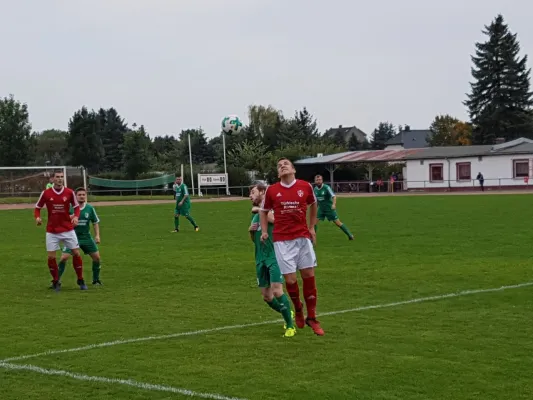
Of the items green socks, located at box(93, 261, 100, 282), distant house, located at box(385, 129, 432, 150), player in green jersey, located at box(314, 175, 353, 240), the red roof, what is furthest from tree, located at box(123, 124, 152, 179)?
green socks, located at box(93, 261, 100, 282)

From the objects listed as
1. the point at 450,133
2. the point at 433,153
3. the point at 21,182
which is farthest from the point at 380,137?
the point at 21,182

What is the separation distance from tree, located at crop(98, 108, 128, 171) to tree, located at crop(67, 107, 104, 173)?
115 inches

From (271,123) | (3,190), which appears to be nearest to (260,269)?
(3,190)

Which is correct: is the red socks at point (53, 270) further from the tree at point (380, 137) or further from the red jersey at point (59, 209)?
the tree at point (380, 137)

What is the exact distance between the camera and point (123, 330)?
32.4 feet

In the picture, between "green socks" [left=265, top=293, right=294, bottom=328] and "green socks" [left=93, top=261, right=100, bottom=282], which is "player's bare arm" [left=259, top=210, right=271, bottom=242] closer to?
"green socks" [left=265, top=293, right=294, bottom=328]

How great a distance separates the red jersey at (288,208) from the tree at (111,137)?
80960mm

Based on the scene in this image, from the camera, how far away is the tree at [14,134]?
88.2m

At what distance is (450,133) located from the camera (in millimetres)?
107688

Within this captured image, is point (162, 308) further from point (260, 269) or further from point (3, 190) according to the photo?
point (3, 190)

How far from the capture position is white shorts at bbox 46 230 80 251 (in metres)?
13.6

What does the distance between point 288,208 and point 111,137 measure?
114 m

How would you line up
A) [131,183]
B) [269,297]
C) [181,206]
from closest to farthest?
[269,297]
[181,206]
[131,183]

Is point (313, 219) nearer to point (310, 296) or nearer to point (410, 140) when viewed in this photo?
point (310, 296)
